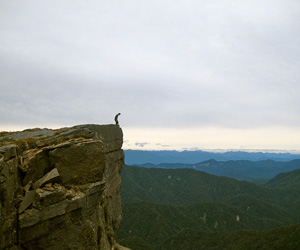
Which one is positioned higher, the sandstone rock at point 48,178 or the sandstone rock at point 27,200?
the sandstone rock at point 48,178

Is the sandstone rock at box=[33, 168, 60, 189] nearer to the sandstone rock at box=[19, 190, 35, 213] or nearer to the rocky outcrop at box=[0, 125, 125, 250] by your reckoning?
the rocky outcrop at box=[0, 125, 125, 250]

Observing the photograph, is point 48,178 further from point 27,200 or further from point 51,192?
point 27,200

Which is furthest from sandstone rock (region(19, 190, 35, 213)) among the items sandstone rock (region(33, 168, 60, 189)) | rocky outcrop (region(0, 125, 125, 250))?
sandstone rock (region(33, 168, 60, 189))

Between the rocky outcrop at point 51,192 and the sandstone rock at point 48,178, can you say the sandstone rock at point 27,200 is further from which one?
the sandstone rock at point 48,178

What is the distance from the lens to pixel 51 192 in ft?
43.0

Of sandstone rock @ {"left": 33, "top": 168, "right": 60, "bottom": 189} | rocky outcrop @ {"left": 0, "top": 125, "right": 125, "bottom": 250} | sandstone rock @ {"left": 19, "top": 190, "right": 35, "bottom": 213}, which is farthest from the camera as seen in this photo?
sandstone rock @ {"left": 33, "top": 168, "right": 60, "bottom": 189}

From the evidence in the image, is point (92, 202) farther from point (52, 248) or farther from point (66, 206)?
point (52, 248)

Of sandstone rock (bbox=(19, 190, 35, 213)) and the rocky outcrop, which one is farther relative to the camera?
sandstone rock (bbox=(19, 190, 35, 213))

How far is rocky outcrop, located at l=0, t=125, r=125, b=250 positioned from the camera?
12371 millimetres

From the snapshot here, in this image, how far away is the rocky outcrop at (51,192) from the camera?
487 inches

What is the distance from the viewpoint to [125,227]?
187250 mm

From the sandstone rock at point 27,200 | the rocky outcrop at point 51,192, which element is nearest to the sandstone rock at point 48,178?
the rocky outcrop at point 51,192

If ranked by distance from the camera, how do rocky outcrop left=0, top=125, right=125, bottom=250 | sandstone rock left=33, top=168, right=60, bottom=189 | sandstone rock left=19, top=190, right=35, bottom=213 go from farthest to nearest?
sandstone rock left=33, top=168, right=60, bottom=189, sandstone rock left=19, top=190, right=35, bottom=213, rocky outcrop left=0, top=125, right=125, bottom=250

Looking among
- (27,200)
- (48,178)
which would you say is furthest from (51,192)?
(27,200)
